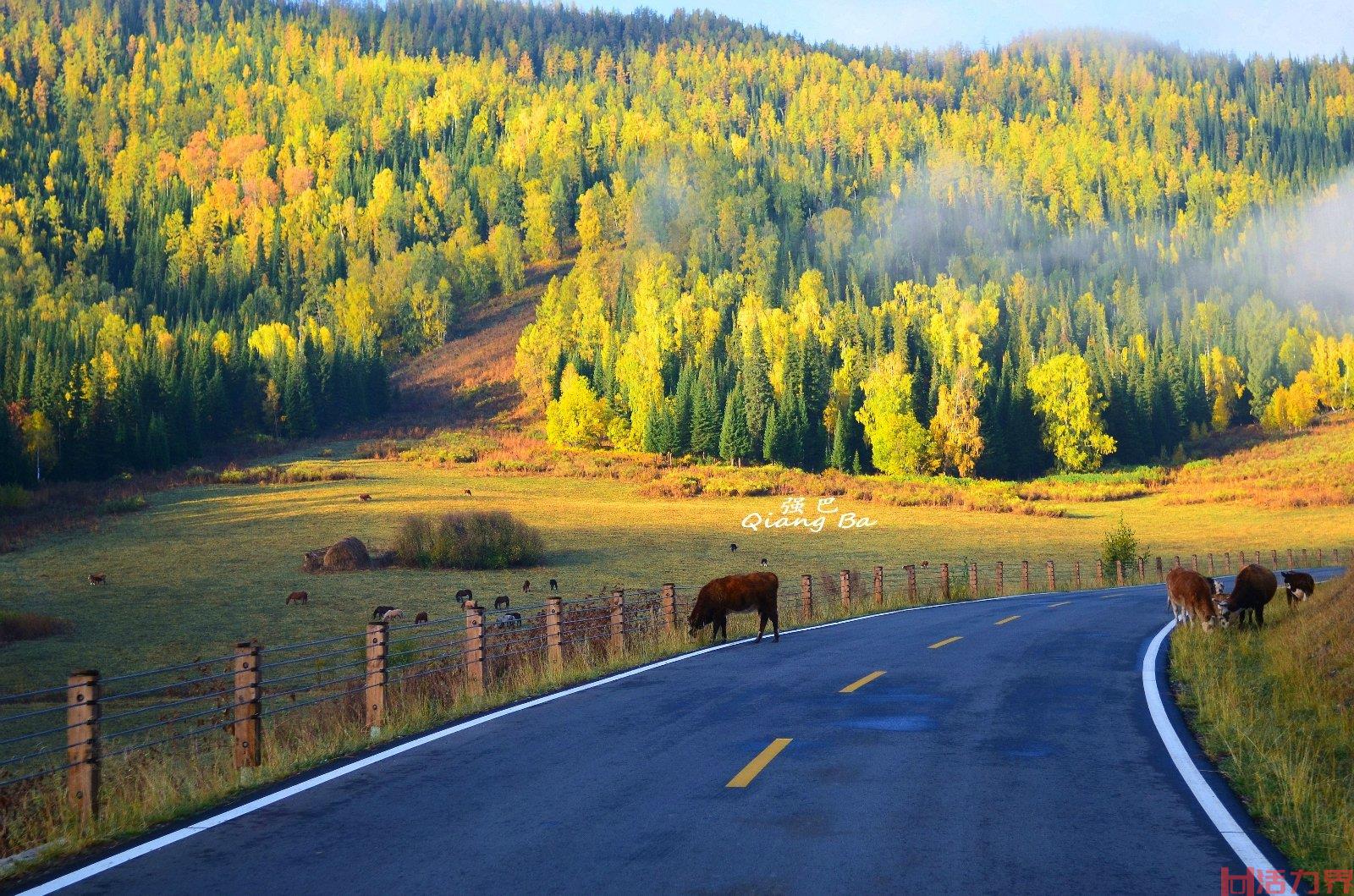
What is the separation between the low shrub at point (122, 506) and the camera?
74.6 metres

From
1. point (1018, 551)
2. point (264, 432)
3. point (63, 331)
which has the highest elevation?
point (63, 331)

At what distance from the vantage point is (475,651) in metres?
15.1

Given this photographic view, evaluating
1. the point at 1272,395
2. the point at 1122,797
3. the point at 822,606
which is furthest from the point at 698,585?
the point at 1272,395

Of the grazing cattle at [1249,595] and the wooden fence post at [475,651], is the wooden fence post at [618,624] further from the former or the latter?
the grazing cattle at [1249,595]

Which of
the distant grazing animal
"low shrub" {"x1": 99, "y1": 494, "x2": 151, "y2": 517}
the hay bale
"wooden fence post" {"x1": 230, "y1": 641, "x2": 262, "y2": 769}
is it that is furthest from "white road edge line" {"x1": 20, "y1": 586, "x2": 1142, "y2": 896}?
"low shrub" {"x1": 99, "y1": 494, "x2": 151, "y2": 517}

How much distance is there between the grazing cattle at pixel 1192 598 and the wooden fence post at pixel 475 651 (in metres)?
12.5

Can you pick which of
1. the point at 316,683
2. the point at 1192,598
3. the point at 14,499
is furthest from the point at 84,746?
the point at 14,499

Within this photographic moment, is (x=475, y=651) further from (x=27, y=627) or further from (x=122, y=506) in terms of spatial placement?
(x=122, y=506)

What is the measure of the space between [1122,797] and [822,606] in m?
25.1

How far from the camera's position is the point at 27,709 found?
23156mm

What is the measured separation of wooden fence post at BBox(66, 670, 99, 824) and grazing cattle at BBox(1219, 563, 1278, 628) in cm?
1776

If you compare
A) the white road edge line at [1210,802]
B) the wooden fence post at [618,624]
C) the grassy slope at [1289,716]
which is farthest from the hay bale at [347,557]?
the white road edge line at [1210,802]

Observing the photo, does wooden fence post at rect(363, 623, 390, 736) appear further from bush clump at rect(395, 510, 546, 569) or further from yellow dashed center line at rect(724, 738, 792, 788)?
bush clump at rect(395, 510, 546, 569)

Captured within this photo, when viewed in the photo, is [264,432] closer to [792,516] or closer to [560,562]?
[792,516]
